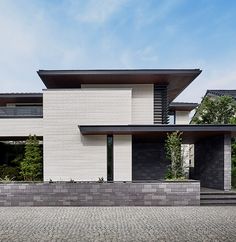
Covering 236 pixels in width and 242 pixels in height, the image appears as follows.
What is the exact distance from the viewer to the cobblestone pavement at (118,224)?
8.01 metres

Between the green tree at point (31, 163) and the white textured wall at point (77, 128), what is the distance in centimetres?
50

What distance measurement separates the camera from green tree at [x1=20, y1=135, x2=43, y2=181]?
631 inches

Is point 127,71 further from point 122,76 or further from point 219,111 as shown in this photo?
point 219,111

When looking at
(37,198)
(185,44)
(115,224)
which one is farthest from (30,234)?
(185,44)

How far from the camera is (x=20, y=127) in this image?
56.0 feet

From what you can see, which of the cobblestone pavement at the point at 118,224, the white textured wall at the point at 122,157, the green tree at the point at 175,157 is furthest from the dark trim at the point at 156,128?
the cobblestone pavement at the point at 118,224

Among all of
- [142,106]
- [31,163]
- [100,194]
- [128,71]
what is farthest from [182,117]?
[100,194]

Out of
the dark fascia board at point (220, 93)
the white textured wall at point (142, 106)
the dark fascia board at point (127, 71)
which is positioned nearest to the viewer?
the dark fascia board at point (127, 71)

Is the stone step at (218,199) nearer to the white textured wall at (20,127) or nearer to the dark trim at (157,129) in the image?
the dark trim at (157,129)

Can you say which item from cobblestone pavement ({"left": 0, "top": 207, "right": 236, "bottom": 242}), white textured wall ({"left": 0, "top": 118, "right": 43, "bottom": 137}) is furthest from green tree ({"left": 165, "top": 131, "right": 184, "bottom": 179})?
white textured wall ({"left": 0, "top": 118, "right": 43, "bottom": 137})

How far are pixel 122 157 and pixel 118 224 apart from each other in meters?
Result: 6.82

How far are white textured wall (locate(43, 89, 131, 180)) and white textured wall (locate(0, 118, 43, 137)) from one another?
86 cm

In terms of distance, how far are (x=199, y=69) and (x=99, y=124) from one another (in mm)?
5341

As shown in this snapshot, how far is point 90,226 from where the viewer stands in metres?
9.19
